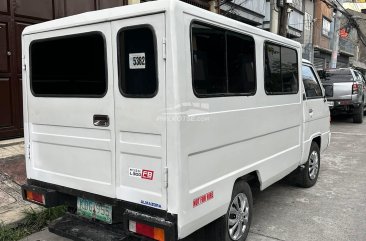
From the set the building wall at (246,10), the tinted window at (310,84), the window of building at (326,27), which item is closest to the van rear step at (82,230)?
the tinted window at (310,84)

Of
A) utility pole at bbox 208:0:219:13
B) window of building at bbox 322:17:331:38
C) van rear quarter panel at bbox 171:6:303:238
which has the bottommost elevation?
van rear quarter panel at bbox 171:6:303:238

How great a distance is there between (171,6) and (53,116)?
5.37ft

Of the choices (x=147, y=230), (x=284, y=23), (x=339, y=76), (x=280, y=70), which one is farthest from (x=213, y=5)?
(x=147, y=230)

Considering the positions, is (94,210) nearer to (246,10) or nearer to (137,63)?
(137,63)

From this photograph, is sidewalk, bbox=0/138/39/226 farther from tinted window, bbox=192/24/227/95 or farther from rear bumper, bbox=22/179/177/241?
tinted window, bbox=192/24/227/95

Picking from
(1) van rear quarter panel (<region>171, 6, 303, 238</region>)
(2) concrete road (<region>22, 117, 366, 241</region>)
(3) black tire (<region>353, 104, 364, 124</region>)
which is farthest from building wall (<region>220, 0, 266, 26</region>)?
(1) van rear quarter panel (<region>171, 6, 303, 238</region>)

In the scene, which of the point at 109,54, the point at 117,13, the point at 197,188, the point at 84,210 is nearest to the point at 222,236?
the point at 197,188

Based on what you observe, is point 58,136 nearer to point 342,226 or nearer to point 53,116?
point 53,116

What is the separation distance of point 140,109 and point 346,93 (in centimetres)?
1203

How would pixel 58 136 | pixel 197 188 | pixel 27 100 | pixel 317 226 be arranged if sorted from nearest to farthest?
pixel 197 188 < pixel 58 136 < pixel 27 100 < pixel 317 226

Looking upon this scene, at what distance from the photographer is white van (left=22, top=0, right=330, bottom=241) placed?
9.77 ft

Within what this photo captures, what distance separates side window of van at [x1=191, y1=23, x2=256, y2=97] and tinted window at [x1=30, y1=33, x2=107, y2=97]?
79 centimetres

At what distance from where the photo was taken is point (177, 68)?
289 cm

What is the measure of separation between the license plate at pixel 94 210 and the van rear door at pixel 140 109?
240 millimetres
